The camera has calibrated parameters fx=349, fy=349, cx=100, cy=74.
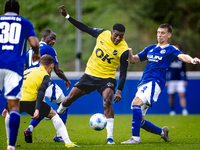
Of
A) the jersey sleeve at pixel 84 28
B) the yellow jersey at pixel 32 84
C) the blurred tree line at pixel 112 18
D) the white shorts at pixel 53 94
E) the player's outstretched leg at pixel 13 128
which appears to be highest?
the blurred tree line at pixel 112 18

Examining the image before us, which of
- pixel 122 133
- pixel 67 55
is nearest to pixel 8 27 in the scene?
pixel 122 133

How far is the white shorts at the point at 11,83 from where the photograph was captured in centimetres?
482

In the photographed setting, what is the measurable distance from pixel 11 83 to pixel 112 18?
23.1 m

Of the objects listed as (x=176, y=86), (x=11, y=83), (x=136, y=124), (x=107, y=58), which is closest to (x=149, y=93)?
(x=136, y=124)

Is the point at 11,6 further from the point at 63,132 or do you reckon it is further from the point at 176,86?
the point at 176,86

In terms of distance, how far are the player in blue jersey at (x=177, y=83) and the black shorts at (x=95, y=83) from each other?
7.30 metres

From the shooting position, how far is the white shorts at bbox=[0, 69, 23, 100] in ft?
15.8

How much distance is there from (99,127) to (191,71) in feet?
33.0

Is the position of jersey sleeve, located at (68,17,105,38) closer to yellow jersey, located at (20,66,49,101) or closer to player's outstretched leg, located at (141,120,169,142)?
yellow jersey, located at (20,66,49,101)

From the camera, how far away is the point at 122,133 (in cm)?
812

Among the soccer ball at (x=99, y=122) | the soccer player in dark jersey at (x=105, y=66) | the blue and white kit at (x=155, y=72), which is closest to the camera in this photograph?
the soccer ball at (x=99, y=122)

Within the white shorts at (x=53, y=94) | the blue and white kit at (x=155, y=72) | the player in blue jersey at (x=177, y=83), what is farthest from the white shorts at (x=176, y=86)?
the white shorts at (x=53, y=94)

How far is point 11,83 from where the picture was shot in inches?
190

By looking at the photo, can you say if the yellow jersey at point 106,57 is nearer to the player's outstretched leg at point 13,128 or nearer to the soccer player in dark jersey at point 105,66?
the soccer player in dark jersey at point 105,66
